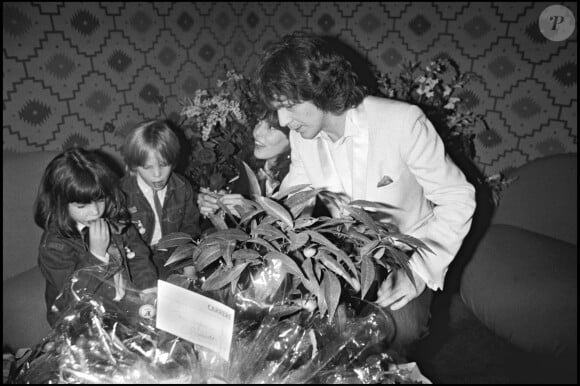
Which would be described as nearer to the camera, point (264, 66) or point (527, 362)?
point (264, 66)

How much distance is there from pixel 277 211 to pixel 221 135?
1.28 m

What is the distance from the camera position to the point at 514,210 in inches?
80.9

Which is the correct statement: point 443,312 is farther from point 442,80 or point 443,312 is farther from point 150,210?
point 150,210

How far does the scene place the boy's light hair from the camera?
161 cm

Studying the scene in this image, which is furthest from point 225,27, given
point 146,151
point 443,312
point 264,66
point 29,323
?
point 443,312

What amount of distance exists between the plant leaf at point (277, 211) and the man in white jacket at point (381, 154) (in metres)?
0.51

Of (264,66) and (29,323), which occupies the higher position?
(264,66)

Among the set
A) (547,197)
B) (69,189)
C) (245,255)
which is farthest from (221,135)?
(547,197)

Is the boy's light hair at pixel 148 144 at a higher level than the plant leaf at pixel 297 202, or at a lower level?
lower

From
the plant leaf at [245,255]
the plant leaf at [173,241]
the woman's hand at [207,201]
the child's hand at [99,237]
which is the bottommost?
the child's hand at [99,237]

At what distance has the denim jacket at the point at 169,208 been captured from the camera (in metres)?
1.66

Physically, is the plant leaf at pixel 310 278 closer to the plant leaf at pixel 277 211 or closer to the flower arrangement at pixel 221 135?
the plant leaf at pixel 277 211

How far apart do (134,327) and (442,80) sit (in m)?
1.99

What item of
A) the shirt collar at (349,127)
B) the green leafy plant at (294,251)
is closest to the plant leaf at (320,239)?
the green leafy plant at (294,251)
